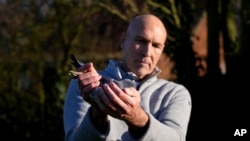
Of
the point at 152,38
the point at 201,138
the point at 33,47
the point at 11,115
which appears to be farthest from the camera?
the point at 33,47

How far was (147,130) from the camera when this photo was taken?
260 cm

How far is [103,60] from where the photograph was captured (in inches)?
620

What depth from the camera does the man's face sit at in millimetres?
3072

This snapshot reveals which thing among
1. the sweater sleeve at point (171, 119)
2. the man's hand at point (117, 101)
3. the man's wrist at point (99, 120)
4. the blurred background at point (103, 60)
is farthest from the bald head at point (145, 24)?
the blurred background at point (103, 60)

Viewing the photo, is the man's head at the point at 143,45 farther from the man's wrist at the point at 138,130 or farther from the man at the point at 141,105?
the man's wrist at the point at 138,130

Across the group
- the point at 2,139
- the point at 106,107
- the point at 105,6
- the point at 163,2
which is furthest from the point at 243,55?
the point at 106,107

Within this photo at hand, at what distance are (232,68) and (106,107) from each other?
9027 millimetres

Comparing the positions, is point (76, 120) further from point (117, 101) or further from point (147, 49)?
point (117, 101)

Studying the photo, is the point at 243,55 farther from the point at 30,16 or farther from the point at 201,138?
the point at 30,16

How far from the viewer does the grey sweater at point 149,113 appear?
272 centimetres

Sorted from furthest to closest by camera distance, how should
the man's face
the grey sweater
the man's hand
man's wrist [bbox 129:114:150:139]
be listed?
1. the man's face
2. the grey sweater
3. man's wrist [bbox 129:114:150:139]
4. the man's hand

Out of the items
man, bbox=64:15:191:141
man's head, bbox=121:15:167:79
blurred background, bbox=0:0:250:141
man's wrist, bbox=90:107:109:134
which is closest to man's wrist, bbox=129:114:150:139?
man, bbox=64:15:191:141

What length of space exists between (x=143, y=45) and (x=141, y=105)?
0.26 metres

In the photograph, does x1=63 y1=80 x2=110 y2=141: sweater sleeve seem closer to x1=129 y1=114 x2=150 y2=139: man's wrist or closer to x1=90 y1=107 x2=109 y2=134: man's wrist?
x1=90 y1=107 x2=109 y2=134: man's wrist
